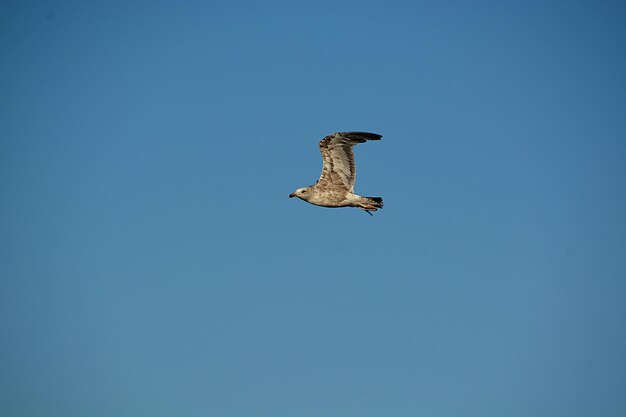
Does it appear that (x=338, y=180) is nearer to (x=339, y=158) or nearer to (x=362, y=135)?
(x=339, y=158)

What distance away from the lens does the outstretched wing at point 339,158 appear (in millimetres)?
36781

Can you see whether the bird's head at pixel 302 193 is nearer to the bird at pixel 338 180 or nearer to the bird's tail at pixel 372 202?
the bird at pixel 338 180

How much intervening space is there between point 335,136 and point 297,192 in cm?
379

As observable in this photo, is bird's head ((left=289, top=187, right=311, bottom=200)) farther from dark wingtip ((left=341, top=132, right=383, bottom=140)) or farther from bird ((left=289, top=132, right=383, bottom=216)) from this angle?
dark wingtip ((left=341, top=132, right=383, bottom=140))

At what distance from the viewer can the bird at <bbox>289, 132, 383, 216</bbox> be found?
121 ft

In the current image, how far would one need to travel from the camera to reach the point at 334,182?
3838 centimetres

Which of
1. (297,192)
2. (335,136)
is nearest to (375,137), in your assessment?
(335,136)

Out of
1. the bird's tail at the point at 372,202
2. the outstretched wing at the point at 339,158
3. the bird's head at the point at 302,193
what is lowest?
the bird's tail at the point at 372,202

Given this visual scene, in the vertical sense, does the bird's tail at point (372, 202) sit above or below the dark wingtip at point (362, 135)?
below

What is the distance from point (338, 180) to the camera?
38.2m

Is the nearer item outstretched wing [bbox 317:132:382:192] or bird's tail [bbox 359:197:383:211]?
outstretched wing [bbox 317:132:382:192]

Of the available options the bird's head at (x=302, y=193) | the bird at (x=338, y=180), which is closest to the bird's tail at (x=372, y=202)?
the bird at (x=338, y=180)

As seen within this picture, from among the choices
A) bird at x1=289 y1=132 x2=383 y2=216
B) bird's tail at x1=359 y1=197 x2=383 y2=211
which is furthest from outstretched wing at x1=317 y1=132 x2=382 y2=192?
bird's tail at x1=359 y1=197 x2=383 y2=211

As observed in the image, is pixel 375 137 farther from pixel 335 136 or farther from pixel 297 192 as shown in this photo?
pixel 297 192
